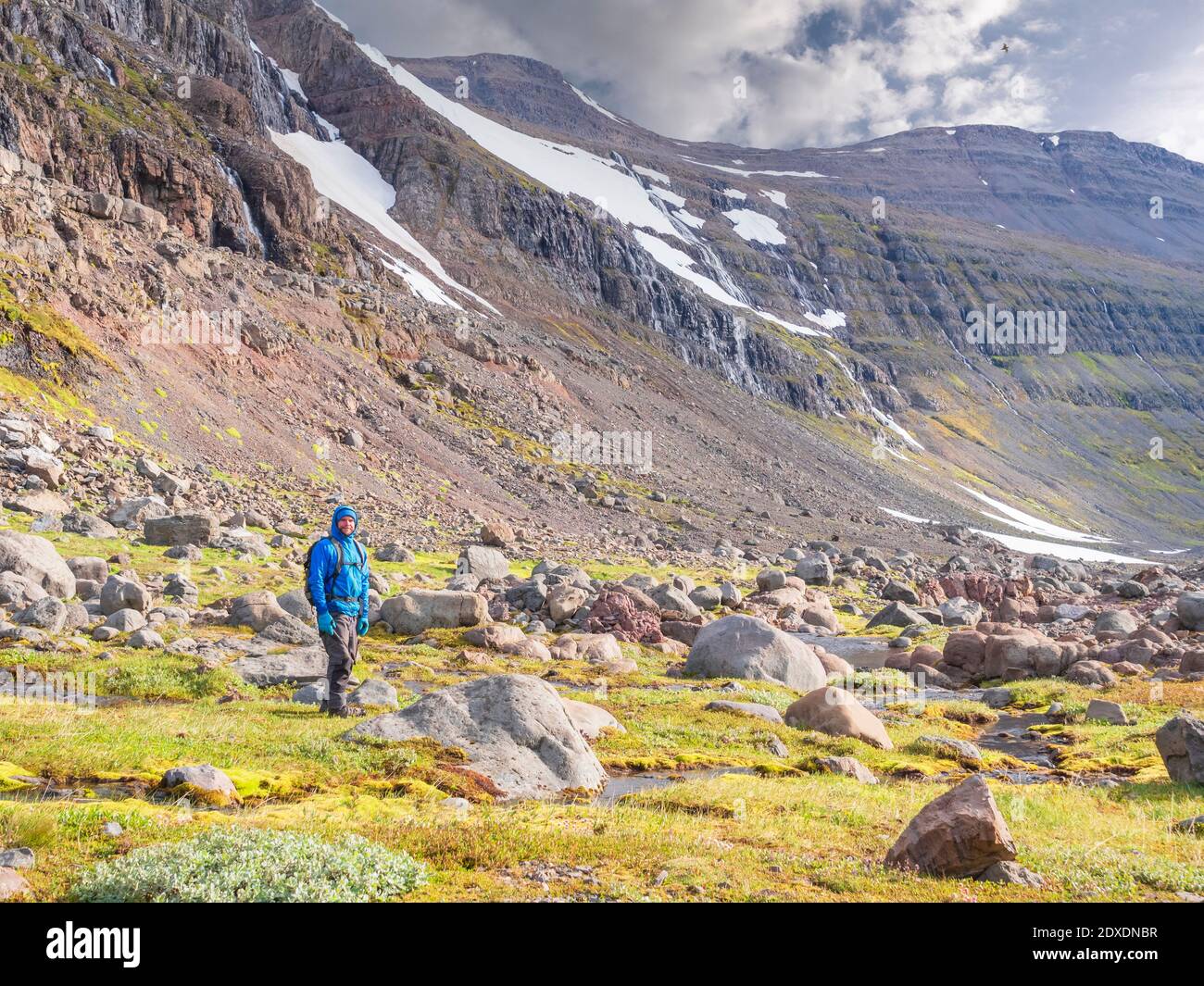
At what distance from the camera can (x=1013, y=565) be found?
89.6 meters

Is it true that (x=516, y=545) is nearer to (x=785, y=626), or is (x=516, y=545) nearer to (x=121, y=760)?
(x=785, y=626)

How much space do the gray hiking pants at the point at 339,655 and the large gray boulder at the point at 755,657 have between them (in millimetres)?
13569

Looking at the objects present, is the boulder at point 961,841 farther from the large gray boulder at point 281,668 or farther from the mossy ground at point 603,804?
the large gray boulder at point 281,668

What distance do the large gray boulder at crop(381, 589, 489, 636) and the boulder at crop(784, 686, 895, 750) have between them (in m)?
12.9

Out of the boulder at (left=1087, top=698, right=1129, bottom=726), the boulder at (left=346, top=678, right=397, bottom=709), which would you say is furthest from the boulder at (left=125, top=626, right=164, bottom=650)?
the boulder at (left=1087, top=698, right=1129, bottom=726)

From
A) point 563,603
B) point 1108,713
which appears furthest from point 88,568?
point 1108,713

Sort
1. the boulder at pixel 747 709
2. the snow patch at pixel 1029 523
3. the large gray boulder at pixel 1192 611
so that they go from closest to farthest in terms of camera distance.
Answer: the boulder at pixel 747 709 → the large gray boulder at pixel 1192 611 → the snow patch at pixel 1029 523

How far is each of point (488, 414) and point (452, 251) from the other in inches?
2459

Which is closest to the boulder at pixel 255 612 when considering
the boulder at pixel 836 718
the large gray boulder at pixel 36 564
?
the large gray boulder at pixel 36 564

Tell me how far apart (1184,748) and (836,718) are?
20.8 ft

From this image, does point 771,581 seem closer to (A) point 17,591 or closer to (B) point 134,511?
(B) point 134,511

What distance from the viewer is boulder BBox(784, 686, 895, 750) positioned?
18.1 m

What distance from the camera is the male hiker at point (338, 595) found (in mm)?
14609
